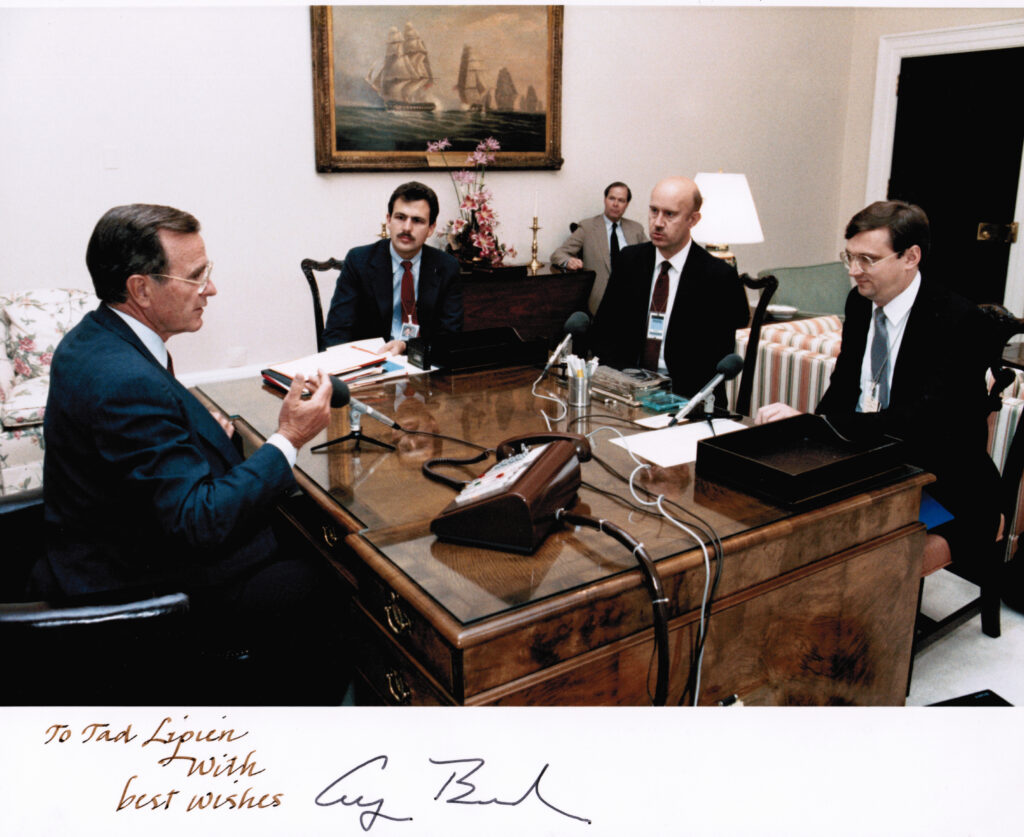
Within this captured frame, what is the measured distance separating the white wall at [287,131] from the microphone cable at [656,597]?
3.83 m

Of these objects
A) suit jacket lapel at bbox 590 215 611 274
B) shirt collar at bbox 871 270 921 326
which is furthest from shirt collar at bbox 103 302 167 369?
suit jacket lapel at bbox 590 215 611 274

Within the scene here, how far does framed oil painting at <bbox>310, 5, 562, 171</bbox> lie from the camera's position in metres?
4.80

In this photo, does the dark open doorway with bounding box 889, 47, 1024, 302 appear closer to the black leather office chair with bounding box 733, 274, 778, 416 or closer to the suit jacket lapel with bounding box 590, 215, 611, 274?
the suit jacket lapel with bounding box 590, 215, 611, 274

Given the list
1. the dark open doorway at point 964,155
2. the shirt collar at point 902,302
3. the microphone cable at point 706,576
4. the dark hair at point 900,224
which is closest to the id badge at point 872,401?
the shirt collar at point 902,302

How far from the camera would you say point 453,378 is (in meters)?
2.58

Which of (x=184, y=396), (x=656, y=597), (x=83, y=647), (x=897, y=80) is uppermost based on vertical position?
(x=897, y=80)

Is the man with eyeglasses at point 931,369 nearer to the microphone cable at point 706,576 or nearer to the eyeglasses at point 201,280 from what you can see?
the microphone cable at point 706,576

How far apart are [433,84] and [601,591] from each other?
4501 millimetres

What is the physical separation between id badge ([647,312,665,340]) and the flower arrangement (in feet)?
7.19
